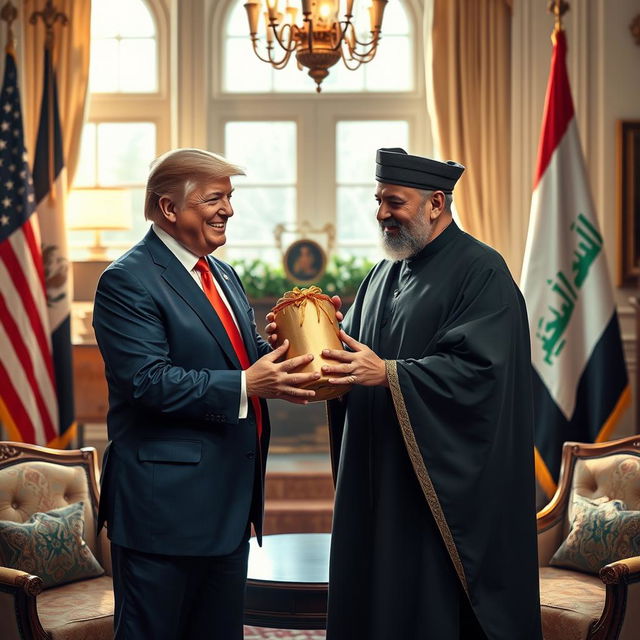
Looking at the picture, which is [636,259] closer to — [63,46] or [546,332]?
[546,332]

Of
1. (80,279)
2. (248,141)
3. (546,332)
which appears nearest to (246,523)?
(546,332)

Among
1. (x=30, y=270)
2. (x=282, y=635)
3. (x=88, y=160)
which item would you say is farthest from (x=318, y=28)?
(x=88, y=160)

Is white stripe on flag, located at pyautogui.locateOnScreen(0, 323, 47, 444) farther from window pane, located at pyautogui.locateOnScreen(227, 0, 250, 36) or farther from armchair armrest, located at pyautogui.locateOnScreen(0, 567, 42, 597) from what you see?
window pane, located at pyautogui.locateOnScreen(227, 0, 250, 36)

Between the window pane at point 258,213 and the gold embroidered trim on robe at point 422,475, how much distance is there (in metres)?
4.22

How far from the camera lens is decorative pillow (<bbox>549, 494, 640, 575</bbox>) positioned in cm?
363

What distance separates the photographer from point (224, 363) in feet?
8.48

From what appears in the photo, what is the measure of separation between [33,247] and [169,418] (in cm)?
327

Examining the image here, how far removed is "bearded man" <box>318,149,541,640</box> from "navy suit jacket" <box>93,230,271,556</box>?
322 mm

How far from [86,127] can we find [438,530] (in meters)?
4.84

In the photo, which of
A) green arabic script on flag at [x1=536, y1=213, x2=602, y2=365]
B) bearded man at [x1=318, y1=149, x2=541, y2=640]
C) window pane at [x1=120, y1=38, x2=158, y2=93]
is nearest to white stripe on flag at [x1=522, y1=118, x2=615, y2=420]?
green arabic script on flag at [x1=536, y1=213, x2=602, y2=365]

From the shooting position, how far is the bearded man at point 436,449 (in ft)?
8.61

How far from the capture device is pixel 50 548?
357 cm

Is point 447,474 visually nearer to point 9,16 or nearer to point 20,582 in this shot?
point 20,582

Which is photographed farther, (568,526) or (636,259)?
(636,259)
